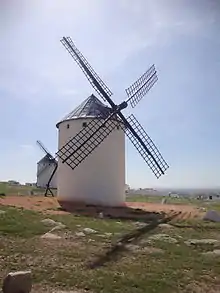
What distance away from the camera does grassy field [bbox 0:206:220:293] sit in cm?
930

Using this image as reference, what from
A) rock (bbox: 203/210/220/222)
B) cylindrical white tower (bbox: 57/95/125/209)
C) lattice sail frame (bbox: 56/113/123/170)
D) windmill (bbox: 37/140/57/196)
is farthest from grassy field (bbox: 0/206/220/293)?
windmill (bbox: 37/140/57/196)

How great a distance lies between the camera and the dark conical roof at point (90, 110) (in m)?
28.7

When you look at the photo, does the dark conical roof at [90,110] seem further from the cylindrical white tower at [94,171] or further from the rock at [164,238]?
the rock at [164,238]

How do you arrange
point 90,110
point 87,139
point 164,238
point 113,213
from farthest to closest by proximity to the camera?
point 90,110 → point 87,139 → point 113,213 → point 164,238

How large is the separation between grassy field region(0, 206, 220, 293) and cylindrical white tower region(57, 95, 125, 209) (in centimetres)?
1175

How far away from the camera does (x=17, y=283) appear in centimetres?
808

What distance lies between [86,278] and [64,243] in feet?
12.0

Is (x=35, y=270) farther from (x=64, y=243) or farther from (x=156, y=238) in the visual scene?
(x=156, y=238)

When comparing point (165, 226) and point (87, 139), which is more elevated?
point (87, 139)

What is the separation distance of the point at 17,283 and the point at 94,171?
2045 cm

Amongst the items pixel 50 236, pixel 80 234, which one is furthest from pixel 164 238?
A: pixel 50 236

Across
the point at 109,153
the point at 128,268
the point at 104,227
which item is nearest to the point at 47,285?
the point at 128,268

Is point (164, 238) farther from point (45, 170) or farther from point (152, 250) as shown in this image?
point (45, 170)

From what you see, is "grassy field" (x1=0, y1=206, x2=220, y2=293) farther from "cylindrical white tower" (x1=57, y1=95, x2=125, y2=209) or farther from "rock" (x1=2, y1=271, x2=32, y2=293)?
"cylindrical white tower" (x1=57, y1=95, x2=125, y2=209)
